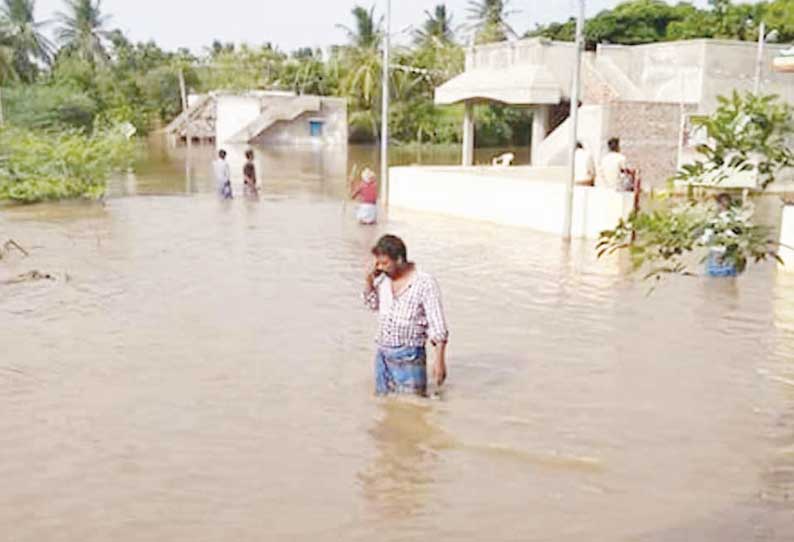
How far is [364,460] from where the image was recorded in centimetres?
655

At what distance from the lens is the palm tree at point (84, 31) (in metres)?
68.4

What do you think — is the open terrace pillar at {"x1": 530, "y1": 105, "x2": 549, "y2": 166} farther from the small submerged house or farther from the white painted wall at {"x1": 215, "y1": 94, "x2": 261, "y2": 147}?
the white painted wall at {"x1": 215, "y1": 94, "x2": 261, "y2": 147}

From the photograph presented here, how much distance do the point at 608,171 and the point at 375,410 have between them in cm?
1128

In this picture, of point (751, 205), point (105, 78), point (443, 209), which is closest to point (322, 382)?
point (751, 205)

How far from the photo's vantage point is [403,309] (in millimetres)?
6668

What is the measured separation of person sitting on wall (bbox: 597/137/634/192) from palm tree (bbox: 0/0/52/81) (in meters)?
51.0

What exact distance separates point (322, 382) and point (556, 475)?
2726 mm

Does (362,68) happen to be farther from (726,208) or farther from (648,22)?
(726,208)

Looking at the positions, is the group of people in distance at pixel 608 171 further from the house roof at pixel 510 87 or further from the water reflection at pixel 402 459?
the water reflection at pixel 402 459

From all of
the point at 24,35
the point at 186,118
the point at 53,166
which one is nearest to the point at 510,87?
the point at 53,166

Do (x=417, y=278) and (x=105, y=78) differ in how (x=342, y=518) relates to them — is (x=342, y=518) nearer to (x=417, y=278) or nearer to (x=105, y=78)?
(x=417, y=278)

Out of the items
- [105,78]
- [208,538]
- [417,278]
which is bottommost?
[208,538]

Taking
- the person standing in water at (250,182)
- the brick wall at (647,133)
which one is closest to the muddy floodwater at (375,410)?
the person standing in water at (250,182)

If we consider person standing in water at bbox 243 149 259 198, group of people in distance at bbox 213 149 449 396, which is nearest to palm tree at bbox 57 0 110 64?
person standing in water at bbox 243 149 259 198
